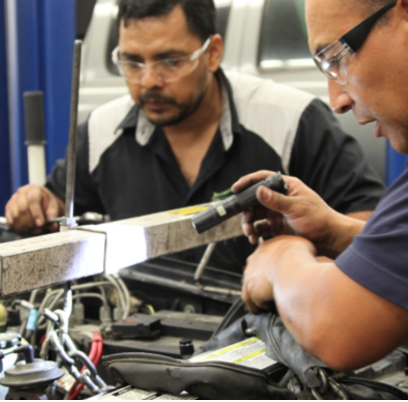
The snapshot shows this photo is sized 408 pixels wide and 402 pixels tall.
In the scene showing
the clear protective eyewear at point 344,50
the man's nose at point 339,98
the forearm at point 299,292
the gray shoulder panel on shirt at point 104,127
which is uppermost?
the clear protective eyewear at point 344,50

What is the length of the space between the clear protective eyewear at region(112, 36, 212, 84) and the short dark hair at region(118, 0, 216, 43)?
88mm

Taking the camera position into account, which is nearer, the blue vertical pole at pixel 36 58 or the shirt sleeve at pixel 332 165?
the shirt sleeve at pixel 332 165

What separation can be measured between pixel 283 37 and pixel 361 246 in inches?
102

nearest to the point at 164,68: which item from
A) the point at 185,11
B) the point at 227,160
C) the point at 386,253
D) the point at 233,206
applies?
the point at 185,11

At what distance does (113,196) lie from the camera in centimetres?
206

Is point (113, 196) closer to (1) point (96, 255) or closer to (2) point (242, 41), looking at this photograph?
(1) point (96, 255)

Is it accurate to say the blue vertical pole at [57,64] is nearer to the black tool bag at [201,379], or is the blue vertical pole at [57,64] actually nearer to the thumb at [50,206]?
the thumb at [50,206]

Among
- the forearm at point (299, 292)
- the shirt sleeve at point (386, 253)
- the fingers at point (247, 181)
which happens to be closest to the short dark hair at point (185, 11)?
the fingers at point (247, 181)

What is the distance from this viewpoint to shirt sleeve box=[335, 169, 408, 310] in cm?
75

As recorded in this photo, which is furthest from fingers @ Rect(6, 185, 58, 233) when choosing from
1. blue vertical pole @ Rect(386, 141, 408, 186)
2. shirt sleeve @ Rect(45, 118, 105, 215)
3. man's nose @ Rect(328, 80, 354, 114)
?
blue vertical pole @ Rect(386, 141, 408, 186)

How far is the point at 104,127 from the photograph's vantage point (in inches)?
82.3

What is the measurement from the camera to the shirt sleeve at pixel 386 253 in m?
0.75

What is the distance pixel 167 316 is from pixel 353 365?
55cm

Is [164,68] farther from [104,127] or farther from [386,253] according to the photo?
[386,253]
